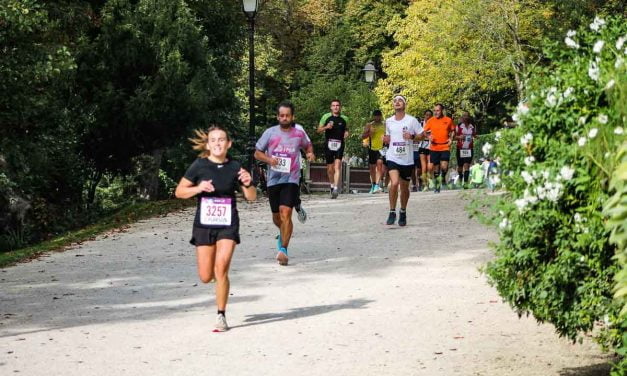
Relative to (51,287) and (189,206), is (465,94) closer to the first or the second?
(189,206)

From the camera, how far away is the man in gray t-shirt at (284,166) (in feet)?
42.2

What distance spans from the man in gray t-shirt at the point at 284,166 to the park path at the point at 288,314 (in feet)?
1.72

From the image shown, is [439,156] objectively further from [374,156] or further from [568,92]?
[568,92]

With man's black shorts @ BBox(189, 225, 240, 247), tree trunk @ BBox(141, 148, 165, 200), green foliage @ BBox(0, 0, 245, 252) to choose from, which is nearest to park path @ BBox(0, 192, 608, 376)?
man's black shorts @ BBox(189, 225, 240, 247)

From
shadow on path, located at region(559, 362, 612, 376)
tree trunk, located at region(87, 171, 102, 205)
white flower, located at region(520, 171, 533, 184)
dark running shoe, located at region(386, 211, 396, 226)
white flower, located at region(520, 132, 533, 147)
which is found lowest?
shadow on path, located at region(559, 362, 612, 376)

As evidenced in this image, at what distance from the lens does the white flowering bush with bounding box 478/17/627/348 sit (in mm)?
6090

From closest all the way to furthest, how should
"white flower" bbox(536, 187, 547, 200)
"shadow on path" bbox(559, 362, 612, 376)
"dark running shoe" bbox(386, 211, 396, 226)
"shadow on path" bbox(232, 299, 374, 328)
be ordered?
"white flower" bbox(536, 187, 547, 200) < "shadow on path" bbox(559, 362, 612, 376) < "shadow on path" bbox(232, 299, 374, 328) < "dark running shoe" bbox(386, 211, 396, 226)

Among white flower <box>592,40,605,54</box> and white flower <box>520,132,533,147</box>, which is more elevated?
white flower <box>592,40,605,54</box>

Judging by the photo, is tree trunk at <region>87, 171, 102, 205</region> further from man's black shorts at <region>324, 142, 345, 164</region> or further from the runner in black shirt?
the runner in black shirt

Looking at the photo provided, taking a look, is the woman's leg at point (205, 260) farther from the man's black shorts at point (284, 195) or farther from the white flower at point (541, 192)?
the man's black shorts at point (284, 195)

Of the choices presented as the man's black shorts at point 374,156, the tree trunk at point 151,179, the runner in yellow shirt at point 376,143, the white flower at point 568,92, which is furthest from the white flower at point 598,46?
the tree trunk at point 151,179

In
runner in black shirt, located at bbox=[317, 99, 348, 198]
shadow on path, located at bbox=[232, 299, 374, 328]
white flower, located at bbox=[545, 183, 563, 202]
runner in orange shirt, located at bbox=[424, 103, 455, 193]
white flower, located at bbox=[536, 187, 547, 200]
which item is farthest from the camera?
runner in orange shirt, located at bbox=[424, 103, 455, 193]

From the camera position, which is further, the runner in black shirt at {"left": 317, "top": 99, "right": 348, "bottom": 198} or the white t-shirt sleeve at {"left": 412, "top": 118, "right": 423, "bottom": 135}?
the runner in black shirt at {"left": 317, "top": 99, "right": 348, "bottom": 198}

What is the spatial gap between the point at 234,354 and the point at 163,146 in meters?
18.3
